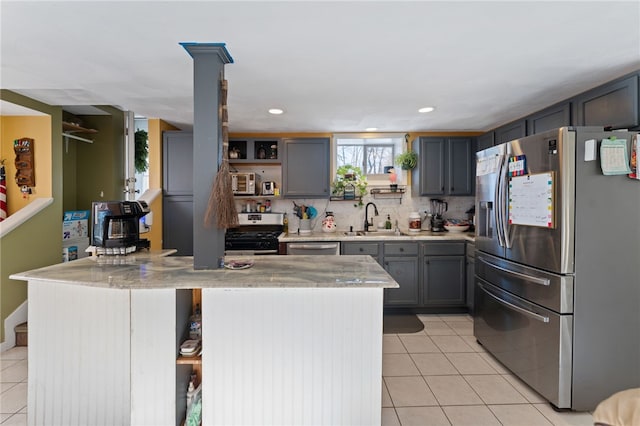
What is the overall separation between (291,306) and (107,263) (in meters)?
1.37

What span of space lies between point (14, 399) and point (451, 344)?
3.45 meters

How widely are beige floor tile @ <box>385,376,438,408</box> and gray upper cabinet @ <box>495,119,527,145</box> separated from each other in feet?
9.01

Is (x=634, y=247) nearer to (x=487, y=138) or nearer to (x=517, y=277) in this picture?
(x=517, y=277)

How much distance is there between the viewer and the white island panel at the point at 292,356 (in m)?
1.68

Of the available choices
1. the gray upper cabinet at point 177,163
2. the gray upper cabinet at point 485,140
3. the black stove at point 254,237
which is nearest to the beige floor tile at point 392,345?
the black stove at point 254,237

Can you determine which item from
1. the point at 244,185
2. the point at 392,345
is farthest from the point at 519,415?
the point at 244,185

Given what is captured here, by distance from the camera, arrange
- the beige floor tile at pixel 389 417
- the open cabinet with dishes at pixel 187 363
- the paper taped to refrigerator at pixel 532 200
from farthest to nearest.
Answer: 1. the paper taped to refrigerator at pixel 532 200
2. the beige floor tile at pixel 389 417
3. the open cabinet with dishes at pixel 187 363

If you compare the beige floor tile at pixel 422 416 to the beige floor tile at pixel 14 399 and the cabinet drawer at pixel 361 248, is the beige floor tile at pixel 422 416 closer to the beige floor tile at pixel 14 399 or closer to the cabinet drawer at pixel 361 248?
the cabinet drawer at pixel 361 248

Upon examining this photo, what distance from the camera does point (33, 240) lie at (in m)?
3.10

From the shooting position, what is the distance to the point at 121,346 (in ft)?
5.61

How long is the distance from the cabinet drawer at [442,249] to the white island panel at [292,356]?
2.37 m

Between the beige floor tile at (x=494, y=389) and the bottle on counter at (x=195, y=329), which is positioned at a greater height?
the bottle on counter at (x=195, y=329)

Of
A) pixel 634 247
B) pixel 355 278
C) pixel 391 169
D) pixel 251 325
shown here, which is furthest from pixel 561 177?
pixel 391 169

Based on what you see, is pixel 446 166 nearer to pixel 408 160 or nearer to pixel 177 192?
pixel 408 160
